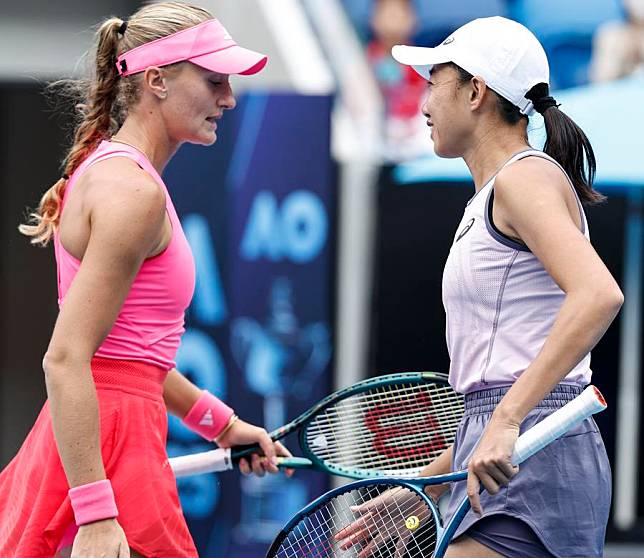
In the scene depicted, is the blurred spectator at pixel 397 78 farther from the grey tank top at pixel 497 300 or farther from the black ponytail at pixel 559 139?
the grey tank top at pixel 497 300

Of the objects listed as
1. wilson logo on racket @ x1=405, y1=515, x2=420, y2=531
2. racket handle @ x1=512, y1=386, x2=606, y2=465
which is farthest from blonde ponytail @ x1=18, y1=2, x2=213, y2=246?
racket handle @ x1=512, y1=386, x2=606, y2=465

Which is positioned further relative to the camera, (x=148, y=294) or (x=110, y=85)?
(x=110, y=85)

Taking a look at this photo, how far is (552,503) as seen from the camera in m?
2.63

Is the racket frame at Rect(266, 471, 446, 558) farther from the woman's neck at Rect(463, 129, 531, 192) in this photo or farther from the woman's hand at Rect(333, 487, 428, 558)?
the woman's neck at Rect(463, 129, 531, 192)

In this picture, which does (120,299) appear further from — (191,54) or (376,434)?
(376,434)

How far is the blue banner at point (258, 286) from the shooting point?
267 inches

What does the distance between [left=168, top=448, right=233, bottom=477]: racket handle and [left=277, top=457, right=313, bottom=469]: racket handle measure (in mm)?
130

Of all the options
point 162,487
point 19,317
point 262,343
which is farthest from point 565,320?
point 19,317

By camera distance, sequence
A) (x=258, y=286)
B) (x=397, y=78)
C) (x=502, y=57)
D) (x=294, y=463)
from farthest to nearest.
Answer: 1. (x=397, y=78)
2. (x=258, y=286)
3. (x=294, y=463)
4. (x=502, y=57)

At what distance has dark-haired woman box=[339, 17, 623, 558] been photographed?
8.16ft

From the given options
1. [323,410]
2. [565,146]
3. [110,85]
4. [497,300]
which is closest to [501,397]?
[497,300]

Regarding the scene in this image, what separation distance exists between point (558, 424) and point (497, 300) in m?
0.32

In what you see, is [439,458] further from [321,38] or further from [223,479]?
[321,38]

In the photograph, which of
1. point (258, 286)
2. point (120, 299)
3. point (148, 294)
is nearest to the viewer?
point (120, 299)
